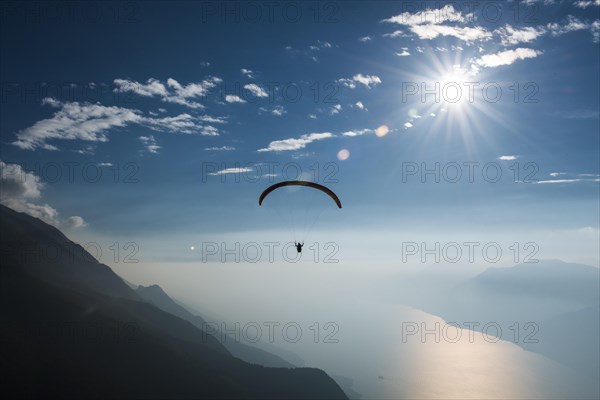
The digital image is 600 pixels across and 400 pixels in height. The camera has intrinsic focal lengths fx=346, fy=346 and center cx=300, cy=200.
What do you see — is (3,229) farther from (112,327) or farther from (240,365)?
(240,365)

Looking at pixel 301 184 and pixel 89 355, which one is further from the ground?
pixel 301 184

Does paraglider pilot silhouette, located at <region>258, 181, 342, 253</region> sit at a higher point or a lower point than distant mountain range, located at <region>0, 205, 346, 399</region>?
higher

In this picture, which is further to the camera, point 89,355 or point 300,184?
point 89,355

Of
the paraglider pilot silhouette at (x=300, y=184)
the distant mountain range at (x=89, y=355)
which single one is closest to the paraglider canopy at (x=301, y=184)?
the paraglider pilot silhouette at (x=300, y=184)

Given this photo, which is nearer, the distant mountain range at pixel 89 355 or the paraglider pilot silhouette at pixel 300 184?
the paraglider pilot silhouette at pixel 300 184

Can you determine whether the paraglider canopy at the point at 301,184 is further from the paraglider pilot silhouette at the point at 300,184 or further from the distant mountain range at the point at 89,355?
the distant mountain range at the point at 89,355

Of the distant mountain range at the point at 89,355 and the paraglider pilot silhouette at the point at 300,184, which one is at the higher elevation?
the paraglider pilot silhouette at the point at 300,184

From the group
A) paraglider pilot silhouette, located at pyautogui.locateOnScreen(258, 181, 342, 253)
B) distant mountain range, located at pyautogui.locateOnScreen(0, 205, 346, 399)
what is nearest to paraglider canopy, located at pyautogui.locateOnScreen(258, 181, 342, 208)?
paraglider pilot silhouette, located at pyautogui.locateOnScreen(258, 181, 342, 253)

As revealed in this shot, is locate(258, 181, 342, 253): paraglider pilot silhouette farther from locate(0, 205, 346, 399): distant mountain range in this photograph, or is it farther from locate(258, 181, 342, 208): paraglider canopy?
locate(0, 205, 346, 399): distant mountain range

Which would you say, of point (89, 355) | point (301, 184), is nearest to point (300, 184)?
point (301, 184)

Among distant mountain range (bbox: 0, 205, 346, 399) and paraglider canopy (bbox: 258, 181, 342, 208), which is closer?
paraglider canopy (bbox: 258, 181, 342, 208)

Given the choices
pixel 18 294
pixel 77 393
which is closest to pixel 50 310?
pixel 18 294

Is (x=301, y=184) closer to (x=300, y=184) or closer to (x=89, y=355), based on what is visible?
(x=300, y=184)

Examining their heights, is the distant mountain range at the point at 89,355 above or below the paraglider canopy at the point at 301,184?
below
